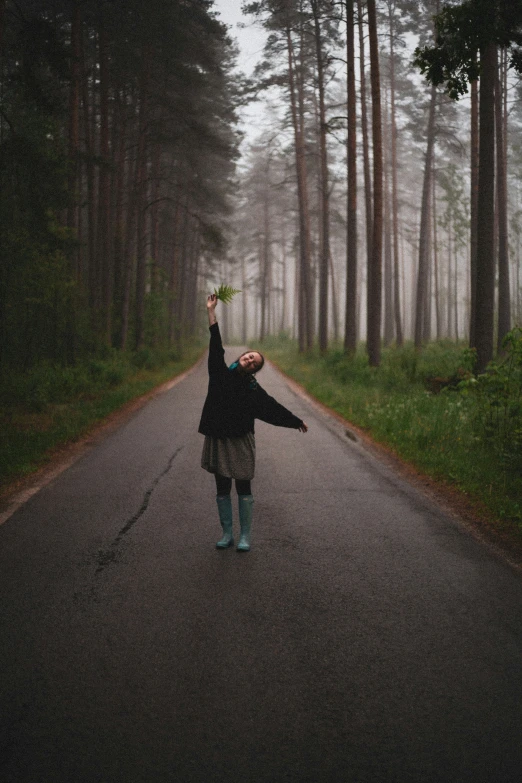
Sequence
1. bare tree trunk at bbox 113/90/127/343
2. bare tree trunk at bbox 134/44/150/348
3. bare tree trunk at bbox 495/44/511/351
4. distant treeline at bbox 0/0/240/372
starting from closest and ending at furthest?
distant treeline at bbox 0/0/240/372 < bare tree trunk at bbox 134/44/150/348 < bare tree trunk at bbox 113/90/127/343 < bare tree trunk at bbox 495/44/511/351

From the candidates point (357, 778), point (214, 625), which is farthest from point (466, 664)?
point (214, 625)

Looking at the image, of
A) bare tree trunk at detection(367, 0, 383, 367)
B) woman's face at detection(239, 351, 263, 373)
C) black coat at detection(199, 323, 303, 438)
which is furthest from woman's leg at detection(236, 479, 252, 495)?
bare tree trunk at detection(367, 0, 383, 367)

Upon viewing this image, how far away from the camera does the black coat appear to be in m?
4.85

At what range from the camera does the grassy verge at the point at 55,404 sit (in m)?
8.30

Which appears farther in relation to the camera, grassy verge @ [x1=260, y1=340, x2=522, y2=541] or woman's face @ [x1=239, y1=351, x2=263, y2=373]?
grassy verge @ [x1=260, y1=340, x2=522, y2=541]

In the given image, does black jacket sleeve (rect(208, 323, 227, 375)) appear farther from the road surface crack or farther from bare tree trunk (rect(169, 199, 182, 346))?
bare tree trunk (rect(169, 199, 182, 346))

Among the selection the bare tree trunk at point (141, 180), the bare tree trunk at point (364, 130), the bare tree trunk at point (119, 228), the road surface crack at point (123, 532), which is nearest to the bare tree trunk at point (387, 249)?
the bare tree trunk at point (364, 130)

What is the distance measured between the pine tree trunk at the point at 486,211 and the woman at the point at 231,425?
784cm

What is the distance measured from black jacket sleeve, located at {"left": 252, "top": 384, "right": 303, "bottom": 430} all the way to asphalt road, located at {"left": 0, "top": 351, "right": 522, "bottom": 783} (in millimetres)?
1133

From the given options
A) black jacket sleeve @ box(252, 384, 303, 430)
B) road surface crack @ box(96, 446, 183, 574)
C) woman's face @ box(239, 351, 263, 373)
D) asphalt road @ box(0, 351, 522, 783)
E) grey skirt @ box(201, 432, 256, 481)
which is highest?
woman's face @ box(239, 351, 263, 373)

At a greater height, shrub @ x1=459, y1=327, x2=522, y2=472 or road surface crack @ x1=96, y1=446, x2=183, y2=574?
shrub @ x1=459, y1=327, x2=522, y2=472

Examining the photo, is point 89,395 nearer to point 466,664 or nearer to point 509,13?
point 509,13

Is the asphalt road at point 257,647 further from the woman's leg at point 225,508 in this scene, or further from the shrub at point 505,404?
the shrub at point 505,404

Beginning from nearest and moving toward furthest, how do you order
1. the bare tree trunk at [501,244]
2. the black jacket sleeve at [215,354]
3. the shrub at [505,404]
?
the black jacket sleeve at [215,354] → the shrub at [505,404] → the bare tree trunk at [501,244]
